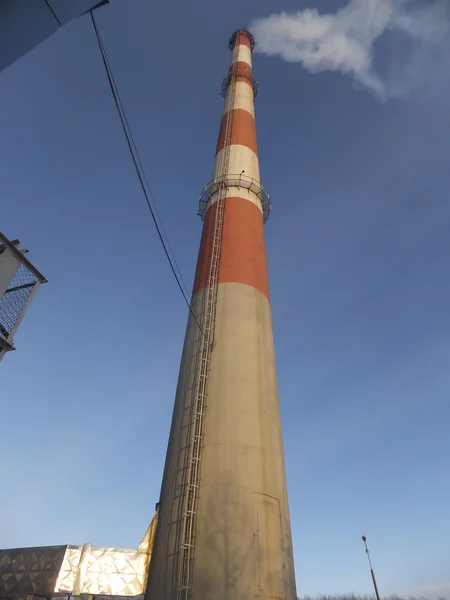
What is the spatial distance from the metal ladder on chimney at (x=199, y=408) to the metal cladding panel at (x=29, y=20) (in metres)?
9.86

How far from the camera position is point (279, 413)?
1294 centimetres

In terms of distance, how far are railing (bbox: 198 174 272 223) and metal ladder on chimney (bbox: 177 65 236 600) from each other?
0.64ft

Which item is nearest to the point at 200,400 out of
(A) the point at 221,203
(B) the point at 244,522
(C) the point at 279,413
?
(C) the point at 279,413

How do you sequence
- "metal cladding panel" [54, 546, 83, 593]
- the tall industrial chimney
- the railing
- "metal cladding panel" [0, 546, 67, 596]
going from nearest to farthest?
the tall industrial chimney
"metal cladding panel" [54, 546, 83, 593]
"metal cladding panel" [0, 546, 67, 596]
the railing

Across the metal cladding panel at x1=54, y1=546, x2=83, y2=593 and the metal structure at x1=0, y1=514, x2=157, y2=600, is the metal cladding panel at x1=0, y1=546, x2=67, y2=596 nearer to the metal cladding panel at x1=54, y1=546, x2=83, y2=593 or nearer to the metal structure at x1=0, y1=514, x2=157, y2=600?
the metal structure at x1=0, y1=514, x2=157, y2=600

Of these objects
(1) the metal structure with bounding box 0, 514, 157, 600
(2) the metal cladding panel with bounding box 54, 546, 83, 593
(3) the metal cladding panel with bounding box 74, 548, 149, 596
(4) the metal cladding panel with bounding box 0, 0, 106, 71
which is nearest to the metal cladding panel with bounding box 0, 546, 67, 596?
(1) the metal structure with bounding box 0, 514, 157, 600

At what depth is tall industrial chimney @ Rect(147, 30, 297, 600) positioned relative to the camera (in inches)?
374

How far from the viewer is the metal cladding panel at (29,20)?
3119 mm

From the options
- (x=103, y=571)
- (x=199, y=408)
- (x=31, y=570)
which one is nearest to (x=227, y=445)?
(x=199, y=408)

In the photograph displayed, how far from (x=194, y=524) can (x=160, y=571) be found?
1383mm

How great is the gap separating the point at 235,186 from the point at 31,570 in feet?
49.3

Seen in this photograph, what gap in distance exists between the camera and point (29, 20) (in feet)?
10.6

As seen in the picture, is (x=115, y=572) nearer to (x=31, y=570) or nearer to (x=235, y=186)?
(x=31, y=570)

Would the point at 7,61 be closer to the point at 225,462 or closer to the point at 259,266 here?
the point at 225,462
